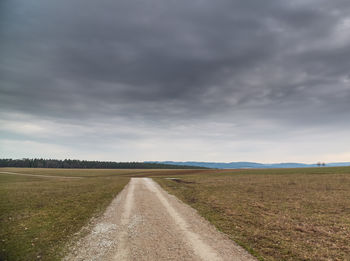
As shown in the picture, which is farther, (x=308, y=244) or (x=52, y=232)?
(x=52, y=232)

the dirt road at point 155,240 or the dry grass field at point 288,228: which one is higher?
the dirt road at point 155,240

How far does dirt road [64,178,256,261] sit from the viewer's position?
859cm

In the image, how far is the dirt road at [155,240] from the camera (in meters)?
8.59

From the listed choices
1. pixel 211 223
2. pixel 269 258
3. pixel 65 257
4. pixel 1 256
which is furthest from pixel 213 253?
pixel 1 256

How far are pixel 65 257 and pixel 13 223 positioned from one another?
9.32 metres

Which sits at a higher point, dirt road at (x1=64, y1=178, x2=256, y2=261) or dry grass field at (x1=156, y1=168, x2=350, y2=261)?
dirt road at (x1=64, y1=178, x2=256, y2=261)

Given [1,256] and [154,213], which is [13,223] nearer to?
[1,256]

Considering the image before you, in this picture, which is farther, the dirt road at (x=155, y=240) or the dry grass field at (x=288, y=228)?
the dry grass field at (x=288, y=228)

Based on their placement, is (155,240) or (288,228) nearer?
(155,240)

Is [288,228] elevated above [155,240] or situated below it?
below

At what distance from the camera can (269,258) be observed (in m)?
8.52

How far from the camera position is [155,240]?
10.4 metres

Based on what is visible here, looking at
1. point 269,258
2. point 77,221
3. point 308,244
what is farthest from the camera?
point 77,221

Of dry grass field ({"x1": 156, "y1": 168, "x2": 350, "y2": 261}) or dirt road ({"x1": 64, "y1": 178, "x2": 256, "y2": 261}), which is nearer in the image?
dirt road ({"x1": 64, "y1": 178, "x2": 256, "y2": 261})
